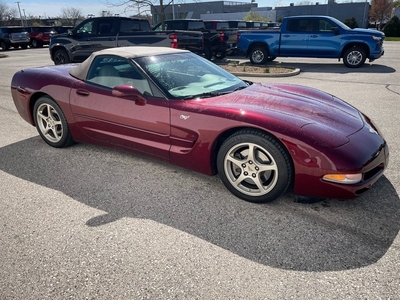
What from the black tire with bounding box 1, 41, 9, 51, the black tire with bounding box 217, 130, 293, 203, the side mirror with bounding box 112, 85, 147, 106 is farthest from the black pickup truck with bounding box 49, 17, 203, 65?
the black tire with bounding box 1, 41, 9, 51

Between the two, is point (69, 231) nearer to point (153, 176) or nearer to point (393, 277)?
point (153, 176)

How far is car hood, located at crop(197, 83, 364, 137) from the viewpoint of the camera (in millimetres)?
2924

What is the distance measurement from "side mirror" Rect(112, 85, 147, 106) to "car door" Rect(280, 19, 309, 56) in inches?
419

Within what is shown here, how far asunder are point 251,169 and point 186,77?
1.37m

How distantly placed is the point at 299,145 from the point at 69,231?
79.4 inches

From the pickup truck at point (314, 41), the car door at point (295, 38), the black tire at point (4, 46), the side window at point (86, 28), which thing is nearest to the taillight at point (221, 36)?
the pickup truck at point (314, 41)

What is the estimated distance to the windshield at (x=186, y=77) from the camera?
352 cm

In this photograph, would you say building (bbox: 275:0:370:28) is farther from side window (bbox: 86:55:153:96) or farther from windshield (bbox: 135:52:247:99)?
side window (bbox: 86:55:153:96)

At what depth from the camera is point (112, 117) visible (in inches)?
150

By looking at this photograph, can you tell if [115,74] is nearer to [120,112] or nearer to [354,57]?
[120,112]

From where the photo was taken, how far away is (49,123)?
4559 millimetres

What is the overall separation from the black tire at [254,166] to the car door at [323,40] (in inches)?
421

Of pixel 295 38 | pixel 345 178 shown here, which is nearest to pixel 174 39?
pixel 295 38

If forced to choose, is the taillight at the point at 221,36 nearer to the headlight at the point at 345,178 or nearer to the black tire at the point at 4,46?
the headlight at the point at 345,178
